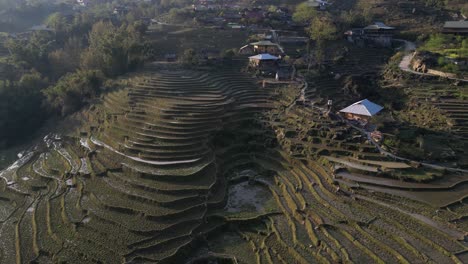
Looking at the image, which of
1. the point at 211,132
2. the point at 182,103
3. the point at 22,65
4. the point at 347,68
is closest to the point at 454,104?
the point at 347,68

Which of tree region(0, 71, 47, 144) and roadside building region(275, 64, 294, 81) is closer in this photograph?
tree region(0, 71, 47, 144)

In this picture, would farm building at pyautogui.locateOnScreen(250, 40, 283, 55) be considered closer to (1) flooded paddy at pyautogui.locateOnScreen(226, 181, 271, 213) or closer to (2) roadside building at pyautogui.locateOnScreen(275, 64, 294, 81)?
(2) roadside building at pyautogui.locateOnScreen(275, 64, 294, 81)

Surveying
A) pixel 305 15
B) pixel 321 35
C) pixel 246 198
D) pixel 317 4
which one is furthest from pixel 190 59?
pixel 317 4

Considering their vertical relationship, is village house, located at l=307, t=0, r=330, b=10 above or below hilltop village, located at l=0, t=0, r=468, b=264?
above

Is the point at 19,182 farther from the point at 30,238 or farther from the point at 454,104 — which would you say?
the point at 454,104

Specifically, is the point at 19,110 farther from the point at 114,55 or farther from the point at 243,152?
the point at 243,152

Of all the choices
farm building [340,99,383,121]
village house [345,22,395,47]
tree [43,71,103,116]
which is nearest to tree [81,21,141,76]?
tree [43,71,103,116]

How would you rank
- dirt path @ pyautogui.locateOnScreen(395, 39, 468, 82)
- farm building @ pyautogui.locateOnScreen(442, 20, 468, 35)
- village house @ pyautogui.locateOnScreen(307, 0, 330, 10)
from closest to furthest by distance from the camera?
dirt path @ pyautogui.locateOnScreen(395, 39, 468, 82)
farm building @ pyautogui.locateOnScreen(442, 20, 468, 35)
village house @ pyautogui.locateOnScreen(307, 0, 330, 10)

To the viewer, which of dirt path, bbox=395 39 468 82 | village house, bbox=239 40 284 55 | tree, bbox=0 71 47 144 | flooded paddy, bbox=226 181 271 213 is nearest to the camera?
flooded paddy, bbox=226 181 271 213

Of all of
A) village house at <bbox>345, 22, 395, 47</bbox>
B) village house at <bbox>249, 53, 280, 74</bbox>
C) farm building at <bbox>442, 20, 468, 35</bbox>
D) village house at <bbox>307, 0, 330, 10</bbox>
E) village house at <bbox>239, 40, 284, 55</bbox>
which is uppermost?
village house at <bbox>307, 0, 330, 10</bbox>
